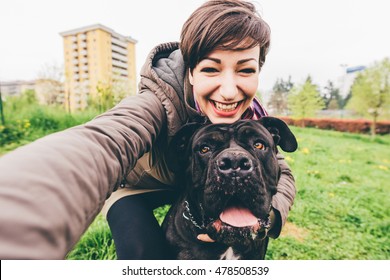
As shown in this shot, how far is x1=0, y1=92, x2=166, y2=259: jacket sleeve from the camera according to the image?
0.47 meters

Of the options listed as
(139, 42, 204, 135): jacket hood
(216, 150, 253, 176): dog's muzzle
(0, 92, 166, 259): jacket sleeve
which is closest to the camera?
(0, 92, 166, 259): jacket sleeve

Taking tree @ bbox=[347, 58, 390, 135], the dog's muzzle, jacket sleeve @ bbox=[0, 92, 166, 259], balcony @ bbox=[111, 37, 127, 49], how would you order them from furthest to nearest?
tree @ bbox=[347, 58, 390, 135] → balcony @ bbox=[111, 37, 127, 49] → the dog's muzzle → jacket sleeve @ bbox=[0, 92, 166, 259]

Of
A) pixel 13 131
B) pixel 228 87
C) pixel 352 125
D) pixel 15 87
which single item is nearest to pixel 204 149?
pixel 228 87

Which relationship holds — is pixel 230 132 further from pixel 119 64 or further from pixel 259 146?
pixel 119 64

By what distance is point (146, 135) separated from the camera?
839mm

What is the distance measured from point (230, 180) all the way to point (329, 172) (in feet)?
10.3

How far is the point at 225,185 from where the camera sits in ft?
3.01

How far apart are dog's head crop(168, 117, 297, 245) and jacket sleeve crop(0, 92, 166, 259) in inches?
11.8

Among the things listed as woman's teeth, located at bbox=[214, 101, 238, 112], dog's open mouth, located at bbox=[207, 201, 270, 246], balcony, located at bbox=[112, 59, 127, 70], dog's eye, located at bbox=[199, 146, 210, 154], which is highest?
balcony, located at bbox=[112, 59, 127, 70]

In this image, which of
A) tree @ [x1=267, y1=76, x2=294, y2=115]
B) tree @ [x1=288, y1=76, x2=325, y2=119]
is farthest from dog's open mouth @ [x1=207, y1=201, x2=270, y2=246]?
tree @ [x1=288, y1=76, x2=325, y2=119]

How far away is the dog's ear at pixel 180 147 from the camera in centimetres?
112

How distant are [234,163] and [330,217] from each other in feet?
6.14

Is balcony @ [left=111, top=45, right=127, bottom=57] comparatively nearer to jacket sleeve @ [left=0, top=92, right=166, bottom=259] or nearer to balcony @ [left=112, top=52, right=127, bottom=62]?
balcony @ [left=112, top=52, right=127, bottom=62]
